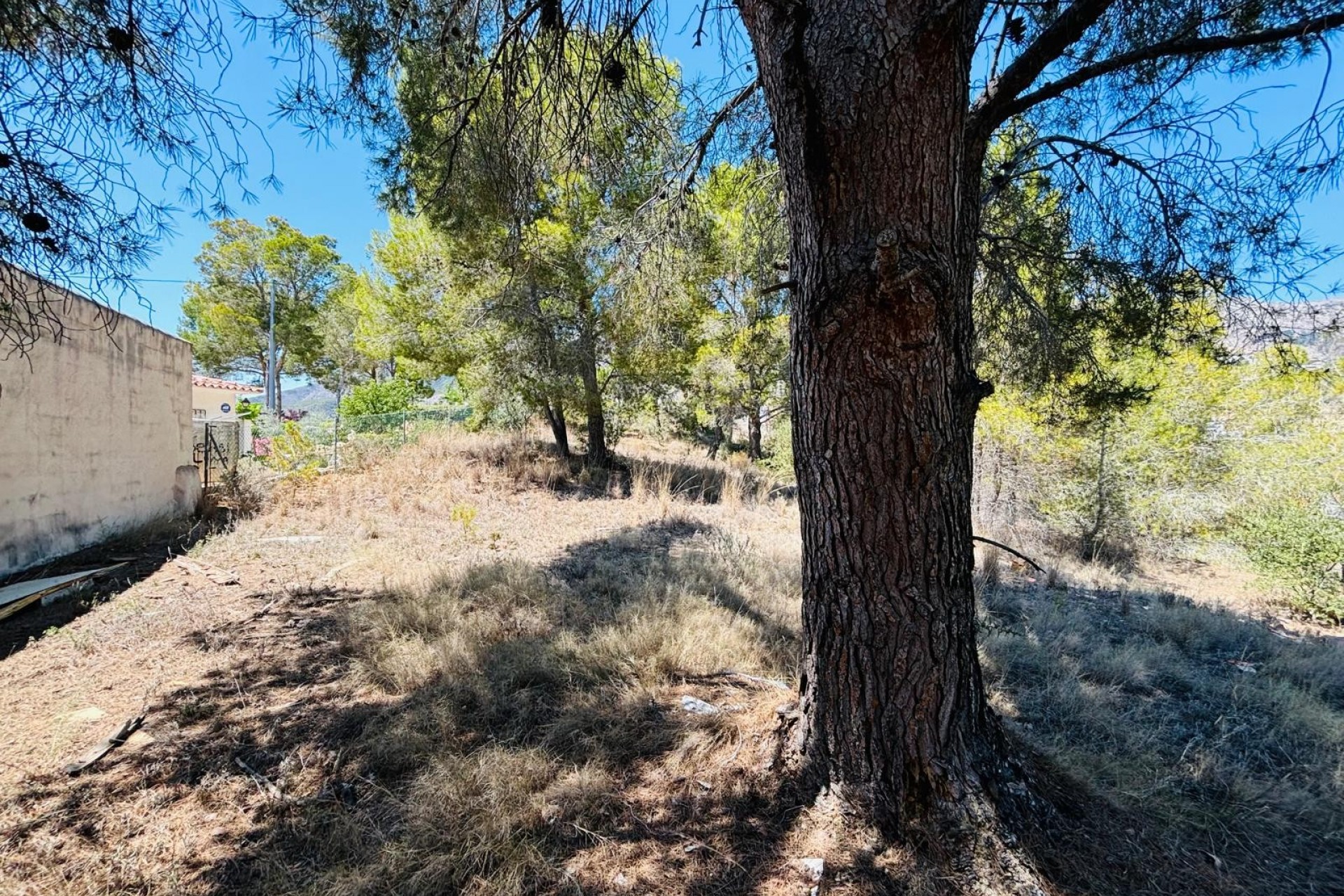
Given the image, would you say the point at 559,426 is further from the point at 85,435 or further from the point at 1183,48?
the point at 1183,48

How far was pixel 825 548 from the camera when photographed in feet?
5.71

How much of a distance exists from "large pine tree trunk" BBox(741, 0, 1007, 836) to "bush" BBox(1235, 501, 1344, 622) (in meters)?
6.87

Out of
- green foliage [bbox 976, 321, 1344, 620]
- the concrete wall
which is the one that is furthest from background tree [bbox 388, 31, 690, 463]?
green foliage [bbox 976, 321, 1344, 620]

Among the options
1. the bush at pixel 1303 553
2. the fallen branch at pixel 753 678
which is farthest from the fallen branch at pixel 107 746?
the bush at pixel 1303 553

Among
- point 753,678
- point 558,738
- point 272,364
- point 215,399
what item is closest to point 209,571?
point 558,738

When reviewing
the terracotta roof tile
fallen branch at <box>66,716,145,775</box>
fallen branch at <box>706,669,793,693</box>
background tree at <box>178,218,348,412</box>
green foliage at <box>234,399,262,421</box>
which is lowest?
fallen branch at <box>66,716,145,775</box>

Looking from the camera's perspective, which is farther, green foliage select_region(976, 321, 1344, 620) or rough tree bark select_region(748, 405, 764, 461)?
rough tree bark select_region(748, 405, 764, 461)

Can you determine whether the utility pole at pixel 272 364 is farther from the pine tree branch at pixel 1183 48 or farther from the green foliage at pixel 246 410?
the pine tree branch at pixel 1183 48

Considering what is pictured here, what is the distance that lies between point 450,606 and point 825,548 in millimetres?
3037

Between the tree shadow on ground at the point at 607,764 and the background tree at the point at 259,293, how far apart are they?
25.0 metres

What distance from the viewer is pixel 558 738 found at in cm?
237

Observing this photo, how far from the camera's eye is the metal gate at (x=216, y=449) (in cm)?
883

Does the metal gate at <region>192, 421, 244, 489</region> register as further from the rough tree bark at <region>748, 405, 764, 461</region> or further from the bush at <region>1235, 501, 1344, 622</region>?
the bush at <region>1235, 501, 1344, 622</region>

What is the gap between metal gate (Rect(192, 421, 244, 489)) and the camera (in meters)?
8.83
